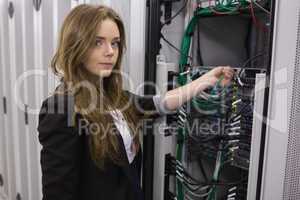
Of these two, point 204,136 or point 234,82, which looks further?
point 204,136

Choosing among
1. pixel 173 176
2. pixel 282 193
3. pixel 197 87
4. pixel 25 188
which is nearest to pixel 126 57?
pixel 197 87

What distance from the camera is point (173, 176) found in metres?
1.37

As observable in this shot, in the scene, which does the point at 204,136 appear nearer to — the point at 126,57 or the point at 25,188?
the point at 126,57

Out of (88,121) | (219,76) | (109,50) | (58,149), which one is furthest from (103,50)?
(219,76)

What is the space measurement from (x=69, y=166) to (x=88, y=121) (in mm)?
165

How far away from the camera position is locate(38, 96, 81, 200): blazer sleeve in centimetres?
92

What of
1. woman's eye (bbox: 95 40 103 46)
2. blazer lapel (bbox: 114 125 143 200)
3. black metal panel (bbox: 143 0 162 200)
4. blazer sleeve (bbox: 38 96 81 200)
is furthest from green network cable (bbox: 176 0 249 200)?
blazer sleeve (bbox: 38 96 81 200)

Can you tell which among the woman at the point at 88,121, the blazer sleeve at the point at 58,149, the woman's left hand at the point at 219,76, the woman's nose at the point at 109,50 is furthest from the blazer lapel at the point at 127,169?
the woman's left hand at the point at 219,76

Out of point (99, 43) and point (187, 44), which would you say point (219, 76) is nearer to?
point (187, 44)

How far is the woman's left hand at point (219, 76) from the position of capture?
1121mm

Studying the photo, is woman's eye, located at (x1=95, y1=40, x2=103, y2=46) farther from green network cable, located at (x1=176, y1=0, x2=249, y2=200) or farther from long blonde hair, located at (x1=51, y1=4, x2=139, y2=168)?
green network cable, located at (x1=176, y1=0, x2=249, y2=200)

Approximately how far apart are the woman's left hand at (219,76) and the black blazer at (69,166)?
1.43 feet

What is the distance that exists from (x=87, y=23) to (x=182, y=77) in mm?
539

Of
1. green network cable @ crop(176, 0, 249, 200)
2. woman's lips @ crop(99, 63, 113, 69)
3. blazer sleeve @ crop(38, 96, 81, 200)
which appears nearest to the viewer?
blazer sleeve @ crop(38, 96, 81, 200)
